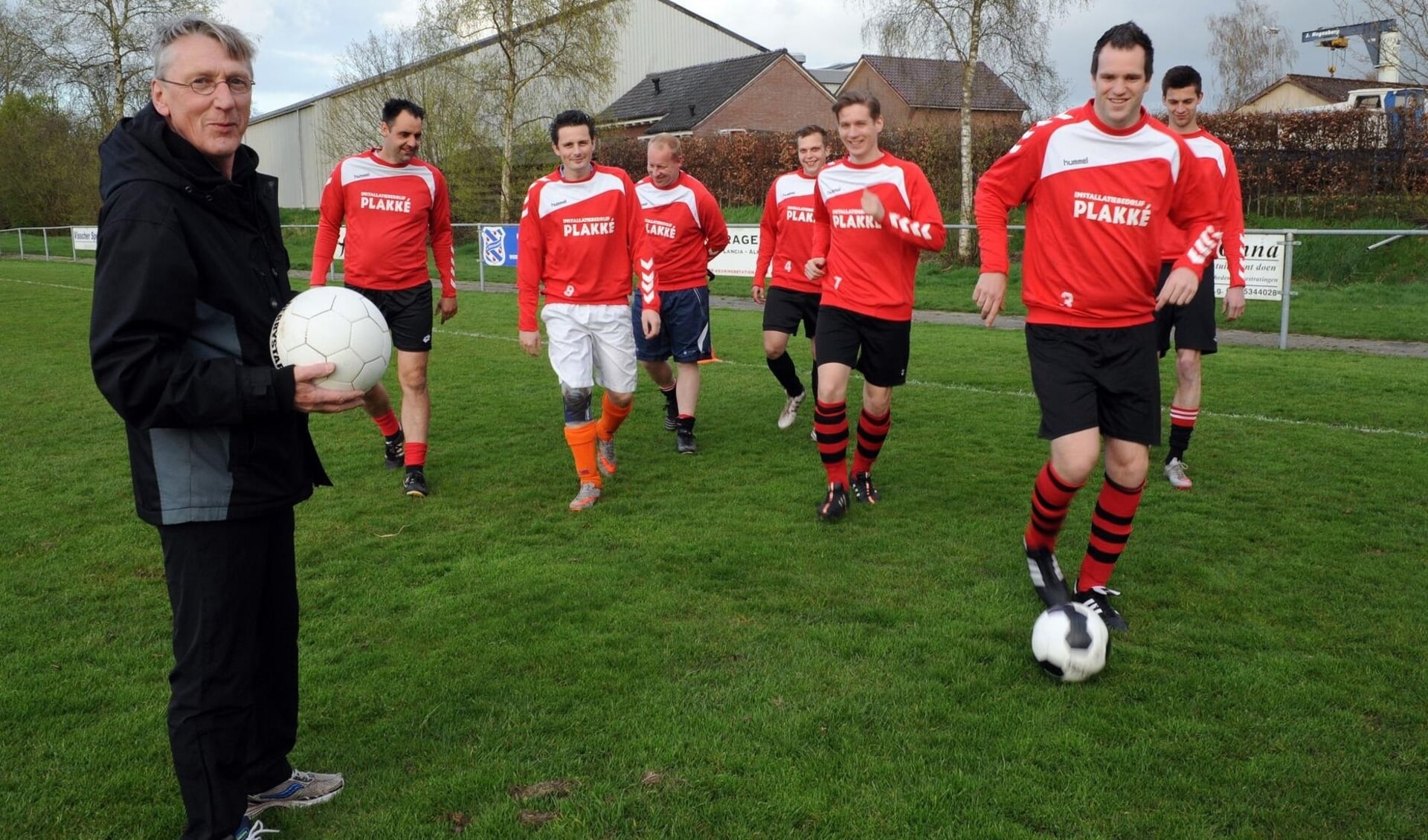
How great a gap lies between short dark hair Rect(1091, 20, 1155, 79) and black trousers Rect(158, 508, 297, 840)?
11.1 feet

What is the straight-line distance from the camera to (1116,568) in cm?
500

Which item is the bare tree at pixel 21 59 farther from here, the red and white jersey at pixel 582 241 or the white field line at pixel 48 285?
the red and white jersey at pixel 582 241

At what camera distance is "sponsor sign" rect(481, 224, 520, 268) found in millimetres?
22812

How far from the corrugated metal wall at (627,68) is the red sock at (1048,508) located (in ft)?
154

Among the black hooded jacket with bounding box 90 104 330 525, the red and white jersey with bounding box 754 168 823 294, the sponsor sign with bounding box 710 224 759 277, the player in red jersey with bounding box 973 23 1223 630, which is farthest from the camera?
the sponsor sign with bounding box 710 224 759 277

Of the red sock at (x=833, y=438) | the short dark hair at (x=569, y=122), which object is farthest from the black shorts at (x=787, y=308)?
the short dark hair at (x=569, y=122)

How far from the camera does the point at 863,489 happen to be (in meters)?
6.30

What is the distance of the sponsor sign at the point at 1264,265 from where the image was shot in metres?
12.9

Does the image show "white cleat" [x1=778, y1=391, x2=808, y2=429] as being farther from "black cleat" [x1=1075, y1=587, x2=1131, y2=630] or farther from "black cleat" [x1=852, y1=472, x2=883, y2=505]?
"black cleat" [x1=1075, y1=587, x2=1131, y2=630]

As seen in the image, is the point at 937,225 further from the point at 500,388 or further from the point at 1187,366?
the point at 500,388

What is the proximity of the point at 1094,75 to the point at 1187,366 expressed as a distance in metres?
3.06

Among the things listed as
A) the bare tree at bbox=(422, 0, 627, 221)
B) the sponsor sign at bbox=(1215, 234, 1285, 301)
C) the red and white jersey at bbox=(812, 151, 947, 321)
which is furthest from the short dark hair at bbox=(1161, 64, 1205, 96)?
the bare tree at bbox=(422, 0, 627, 221)

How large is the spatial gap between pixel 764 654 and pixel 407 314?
3.92m

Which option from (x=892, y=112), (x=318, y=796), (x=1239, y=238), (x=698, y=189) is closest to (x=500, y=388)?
(x=698, y=189)
